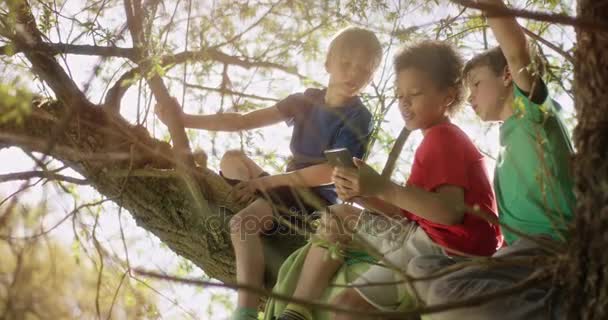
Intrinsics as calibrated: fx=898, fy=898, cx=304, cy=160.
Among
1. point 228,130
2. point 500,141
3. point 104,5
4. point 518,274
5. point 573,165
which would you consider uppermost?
point 104,5

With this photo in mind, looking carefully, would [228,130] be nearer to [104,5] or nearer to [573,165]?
[104,5]

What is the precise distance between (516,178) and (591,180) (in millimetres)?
554

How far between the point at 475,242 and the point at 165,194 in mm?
1236

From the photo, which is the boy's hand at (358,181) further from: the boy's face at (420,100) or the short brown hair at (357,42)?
the short brown hair at (357,42)

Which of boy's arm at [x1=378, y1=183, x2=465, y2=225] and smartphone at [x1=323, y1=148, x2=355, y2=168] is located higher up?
smartphone at [x1=323, y1=148, x2=355, y2=168]

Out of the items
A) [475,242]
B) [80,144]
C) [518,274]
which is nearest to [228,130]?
[80,144]

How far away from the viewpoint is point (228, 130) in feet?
11.3

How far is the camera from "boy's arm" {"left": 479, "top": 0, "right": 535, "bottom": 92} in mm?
2186

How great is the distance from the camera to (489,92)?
2525 mm

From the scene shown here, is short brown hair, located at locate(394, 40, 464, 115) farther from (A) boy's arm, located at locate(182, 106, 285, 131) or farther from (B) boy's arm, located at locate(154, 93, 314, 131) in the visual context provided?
(A) boy's arm, located at locate(182, 106, 285, 131)

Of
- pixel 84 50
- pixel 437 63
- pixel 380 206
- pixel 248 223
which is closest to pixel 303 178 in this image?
pixel 248 223

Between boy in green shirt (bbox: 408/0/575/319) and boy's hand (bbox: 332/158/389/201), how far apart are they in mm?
294

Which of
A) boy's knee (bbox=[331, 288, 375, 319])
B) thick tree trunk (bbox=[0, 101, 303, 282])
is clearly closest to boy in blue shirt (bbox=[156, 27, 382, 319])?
thick tree trunk (bbox=[0, 101, 303, 282])

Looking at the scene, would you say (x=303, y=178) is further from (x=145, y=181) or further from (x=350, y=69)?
(x=145, y=181)
